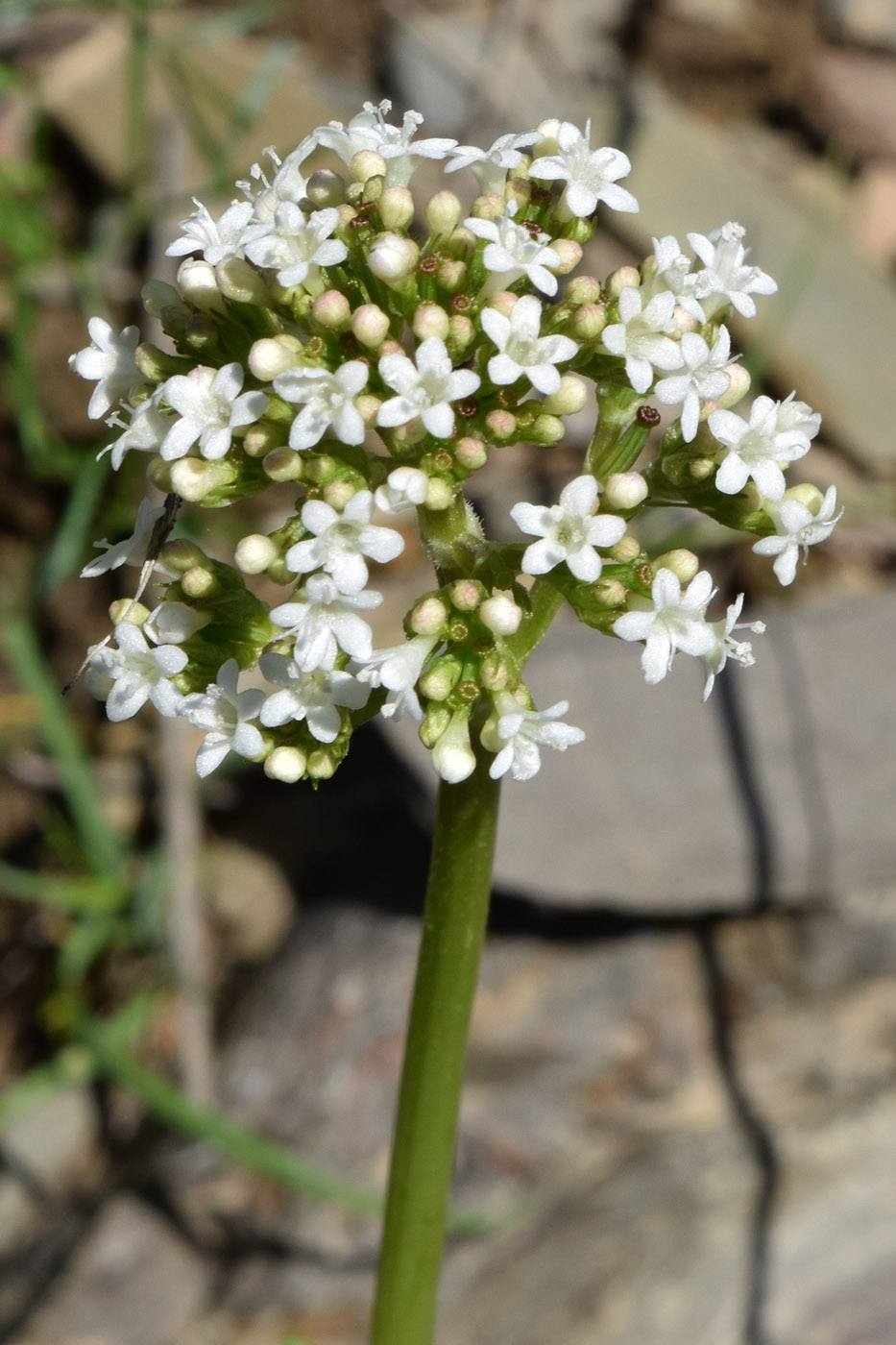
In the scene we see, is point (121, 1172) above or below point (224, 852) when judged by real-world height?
below

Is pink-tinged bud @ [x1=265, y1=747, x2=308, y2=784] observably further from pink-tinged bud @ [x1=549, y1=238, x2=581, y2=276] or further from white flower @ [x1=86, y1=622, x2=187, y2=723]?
pink-tinged bud @ [x1=549, y1=238, x2=581, y2=276]

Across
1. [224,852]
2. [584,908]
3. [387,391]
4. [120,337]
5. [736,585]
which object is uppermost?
[387,391]

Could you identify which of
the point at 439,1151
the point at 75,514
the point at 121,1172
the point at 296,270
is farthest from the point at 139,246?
the point at 439,1151

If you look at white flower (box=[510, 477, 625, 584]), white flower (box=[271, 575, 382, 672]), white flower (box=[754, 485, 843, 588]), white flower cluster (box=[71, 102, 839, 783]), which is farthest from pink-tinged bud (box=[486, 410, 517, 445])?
white flower (box=[754, 485, 843, 588])

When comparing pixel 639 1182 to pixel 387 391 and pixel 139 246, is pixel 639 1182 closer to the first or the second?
pixel 387 391

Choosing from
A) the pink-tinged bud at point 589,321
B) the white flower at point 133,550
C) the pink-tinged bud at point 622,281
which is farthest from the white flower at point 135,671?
the pink-tinged bud at point 622,281

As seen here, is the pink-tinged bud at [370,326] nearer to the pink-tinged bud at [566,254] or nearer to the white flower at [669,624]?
the pink-tinged bud at [566,254]
